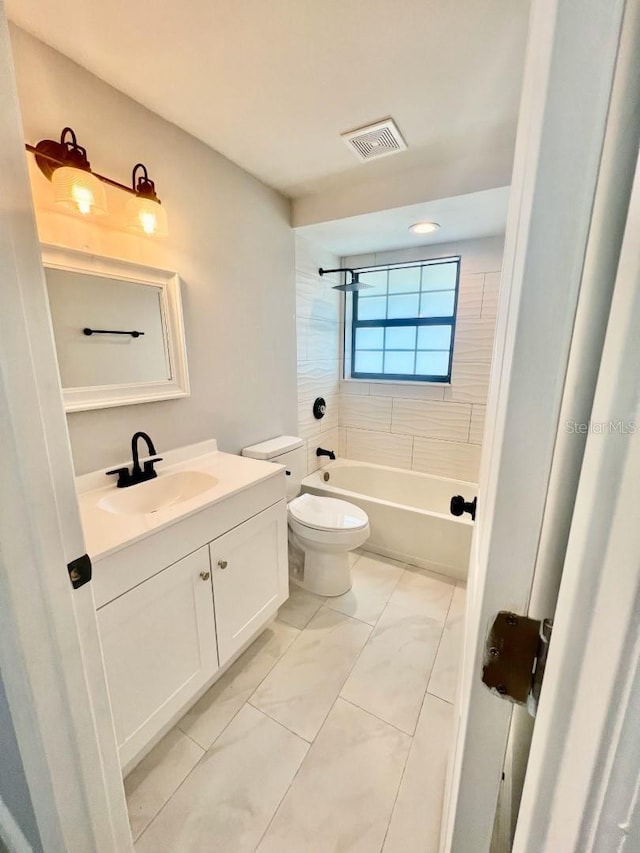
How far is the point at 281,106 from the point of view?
138 cm

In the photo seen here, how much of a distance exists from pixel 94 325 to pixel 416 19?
1.49m

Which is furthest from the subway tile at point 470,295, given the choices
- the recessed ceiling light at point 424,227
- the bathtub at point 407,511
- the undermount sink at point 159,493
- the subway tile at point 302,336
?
the undermount sink at point 159,493

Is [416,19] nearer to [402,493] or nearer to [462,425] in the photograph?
[462,425]

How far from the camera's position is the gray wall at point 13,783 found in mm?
716

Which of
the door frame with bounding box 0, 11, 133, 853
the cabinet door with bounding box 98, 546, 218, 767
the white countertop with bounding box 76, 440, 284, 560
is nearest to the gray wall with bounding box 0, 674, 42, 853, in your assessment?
the door frame with bounding box 0, 11, 133, 853

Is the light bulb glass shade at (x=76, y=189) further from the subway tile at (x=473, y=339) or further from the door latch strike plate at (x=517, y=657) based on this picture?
the subway tile at (x=473, y=339)

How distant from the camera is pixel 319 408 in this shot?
9.14 feet

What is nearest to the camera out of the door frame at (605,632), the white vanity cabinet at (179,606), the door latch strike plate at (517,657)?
the door frame at (605,632)

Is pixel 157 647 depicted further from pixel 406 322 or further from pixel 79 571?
pixel 406 322

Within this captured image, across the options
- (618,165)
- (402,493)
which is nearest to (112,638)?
(618,165)

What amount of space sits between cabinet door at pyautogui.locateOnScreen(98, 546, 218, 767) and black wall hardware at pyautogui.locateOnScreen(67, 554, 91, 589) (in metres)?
0.38

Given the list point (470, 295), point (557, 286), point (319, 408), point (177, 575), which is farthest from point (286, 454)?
point (557, 286)

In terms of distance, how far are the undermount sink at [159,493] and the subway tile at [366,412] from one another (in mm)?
1813

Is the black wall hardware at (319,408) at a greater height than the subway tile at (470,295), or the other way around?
the subway tile at (470,295)
